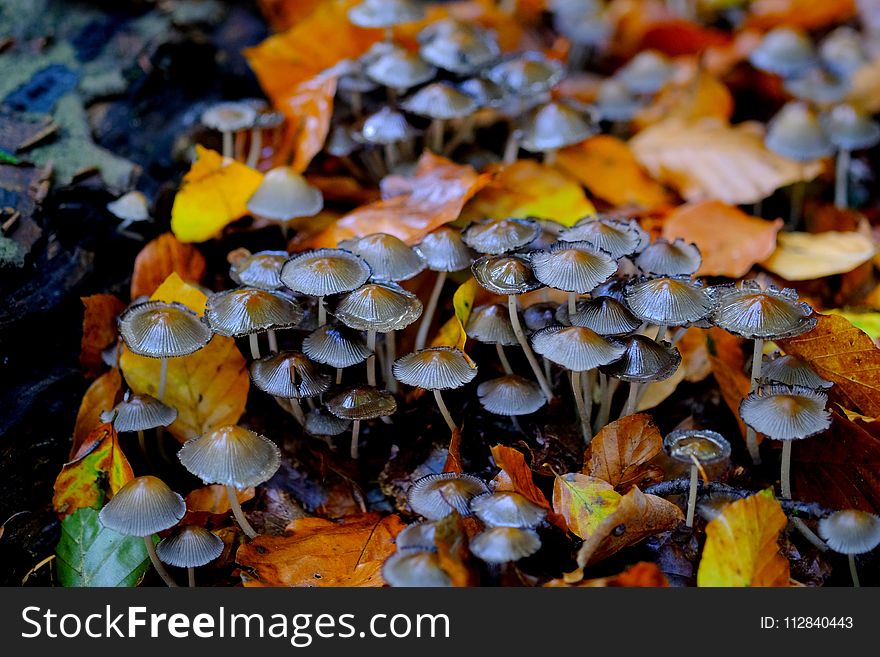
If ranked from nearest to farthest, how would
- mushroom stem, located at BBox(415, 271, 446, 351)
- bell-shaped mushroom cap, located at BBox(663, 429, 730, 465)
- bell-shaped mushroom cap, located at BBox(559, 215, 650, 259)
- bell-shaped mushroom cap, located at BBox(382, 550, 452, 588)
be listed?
bell-shaped mushroom cap, located at BBox(382, 550, 452, 588) → bell-shaped mushroom cap, located at BBox(663, 429, 730, 465) → bell-shaped mushroom cap, located at BBox(559, 215, 650, 259) → mushroom stem, located at BBox(415, 271, 446, 351)

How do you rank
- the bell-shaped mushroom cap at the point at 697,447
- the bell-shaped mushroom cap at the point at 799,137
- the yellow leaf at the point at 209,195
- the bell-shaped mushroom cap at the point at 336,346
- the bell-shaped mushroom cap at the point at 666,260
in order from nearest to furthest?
the bell-shaped mushroom cap at the point at 697,447 → the bell-shaped mushroom cap at the point at 336,346 → the bell-shaped mushroom cap at the point at 666,260 → the yellow leaf at the point at 209,195 → the bell-shaped mushroom cap at the point at 799,137

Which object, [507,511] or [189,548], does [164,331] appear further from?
[507,511]

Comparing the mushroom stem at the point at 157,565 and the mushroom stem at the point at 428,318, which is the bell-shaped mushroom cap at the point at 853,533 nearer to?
the mushroom stem at the point at 428,318

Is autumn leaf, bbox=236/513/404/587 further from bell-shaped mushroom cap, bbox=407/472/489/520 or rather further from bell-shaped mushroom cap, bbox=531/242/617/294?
bell-shaped mushroom cap, bbox=531/242/617/294

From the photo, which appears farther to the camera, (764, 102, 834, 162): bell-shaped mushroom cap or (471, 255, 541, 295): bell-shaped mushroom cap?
(764, 102, 834, 162): bell-shaped mushroom cap

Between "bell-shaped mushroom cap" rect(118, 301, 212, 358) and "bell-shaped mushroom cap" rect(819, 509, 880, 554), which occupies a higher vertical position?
"bell-shaped mushroom cap" rect(118, 301, 212, 358)

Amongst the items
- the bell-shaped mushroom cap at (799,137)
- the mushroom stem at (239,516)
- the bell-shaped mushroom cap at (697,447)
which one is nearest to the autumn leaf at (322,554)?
the mushroom stem at (239,516)

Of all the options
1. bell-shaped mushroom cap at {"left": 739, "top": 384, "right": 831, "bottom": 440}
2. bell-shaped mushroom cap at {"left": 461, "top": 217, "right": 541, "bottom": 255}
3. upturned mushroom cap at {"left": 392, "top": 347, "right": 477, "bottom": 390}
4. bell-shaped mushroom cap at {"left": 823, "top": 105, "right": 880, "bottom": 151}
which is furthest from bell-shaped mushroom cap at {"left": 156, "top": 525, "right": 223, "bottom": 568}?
bell-shaped mushroom cap at {"left": 823, "top": 105, "right": 880, "bottom": 151}

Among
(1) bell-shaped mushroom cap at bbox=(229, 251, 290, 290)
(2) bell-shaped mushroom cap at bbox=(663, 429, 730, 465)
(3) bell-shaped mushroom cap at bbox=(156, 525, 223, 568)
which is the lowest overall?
(3) bell-shaped mushroom cap at bbox=(156, 525, 223, 568)

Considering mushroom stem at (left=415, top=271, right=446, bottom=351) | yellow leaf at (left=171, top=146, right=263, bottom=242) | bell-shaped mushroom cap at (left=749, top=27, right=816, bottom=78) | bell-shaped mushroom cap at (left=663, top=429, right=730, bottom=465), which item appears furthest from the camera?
bell-shaped mushroom cap at (left=749, top=27, right=816, bottom=78)
